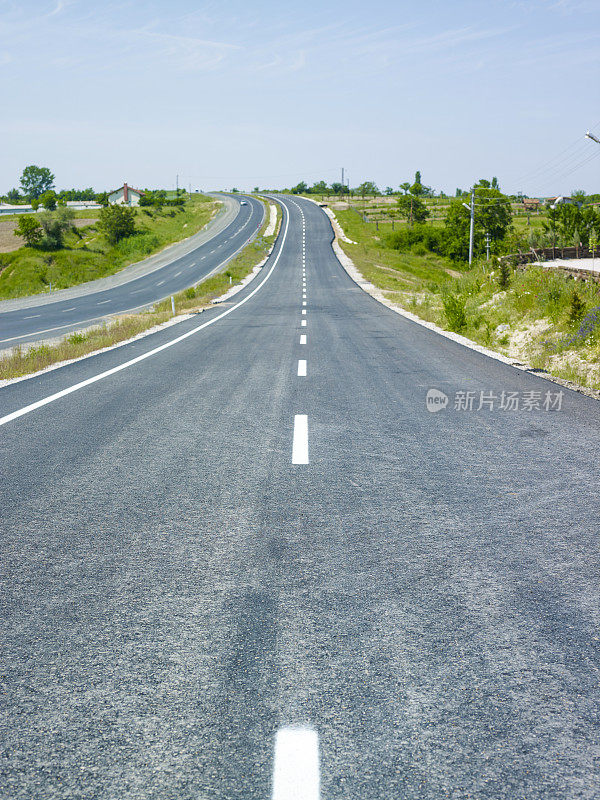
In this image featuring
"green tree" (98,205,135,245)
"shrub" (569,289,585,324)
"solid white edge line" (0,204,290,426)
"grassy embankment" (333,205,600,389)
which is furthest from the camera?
"green tree" (98,205,135,245)

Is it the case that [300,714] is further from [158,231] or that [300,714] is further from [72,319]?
[158,231]

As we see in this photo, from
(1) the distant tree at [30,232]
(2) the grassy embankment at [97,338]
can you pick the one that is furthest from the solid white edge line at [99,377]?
(1) the distant tree at [30,232]

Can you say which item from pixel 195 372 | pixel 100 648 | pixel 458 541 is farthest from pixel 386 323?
pixel 100 648

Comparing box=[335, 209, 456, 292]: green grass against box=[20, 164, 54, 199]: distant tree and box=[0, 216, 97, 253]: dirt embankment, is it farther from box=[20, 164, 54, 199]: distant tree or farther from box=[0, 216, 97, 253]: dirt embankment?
box=[20, 164, 54, 199]: distant tree

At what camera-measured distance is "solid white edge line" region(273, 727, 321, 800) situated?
2.19m

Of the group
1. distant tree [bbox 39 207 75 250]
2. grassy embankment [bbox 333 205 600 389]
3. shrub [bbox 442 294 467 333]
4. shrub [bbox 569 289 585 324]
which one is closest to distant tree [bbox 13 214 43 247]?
distant tree [bbox 39 207 75 250]

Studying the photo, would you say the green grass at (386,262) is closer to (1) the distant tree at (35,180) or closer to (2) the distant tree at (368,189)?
(2) the distant tree at (368,189)

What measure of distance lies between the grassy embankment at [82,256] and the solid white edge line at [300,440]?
5447 cm

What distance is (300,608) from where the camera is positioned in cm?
340

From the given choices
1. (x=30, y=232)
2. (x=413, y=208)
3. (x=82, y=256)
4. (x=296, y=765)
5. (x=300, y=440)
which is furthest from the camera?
(x=413, y=208)

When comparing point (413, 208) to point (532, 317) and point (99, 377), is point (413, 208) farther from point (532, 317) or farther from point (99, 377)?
point (99, 377)

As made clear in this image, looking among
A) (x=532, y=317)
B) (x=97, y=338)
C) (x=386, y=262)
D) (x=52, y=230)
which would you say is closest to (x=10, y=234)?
(x=52, y=230)

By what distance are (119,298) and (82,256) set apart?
1496 inches

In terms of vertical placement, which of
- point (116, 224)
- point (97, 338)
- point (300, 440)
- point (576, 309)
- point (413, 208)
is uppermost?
point (413, 208)
